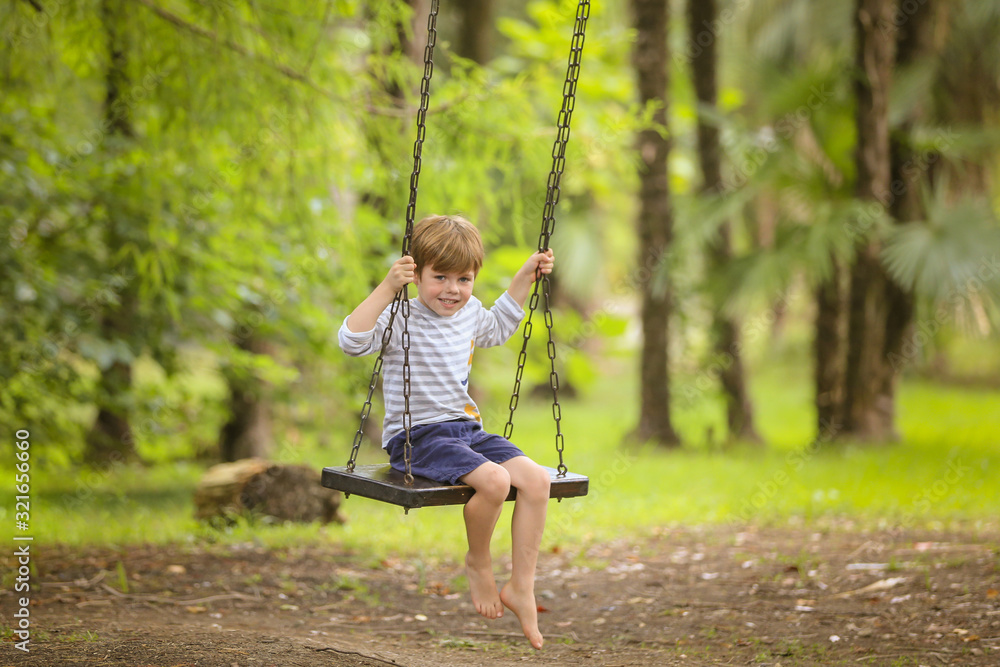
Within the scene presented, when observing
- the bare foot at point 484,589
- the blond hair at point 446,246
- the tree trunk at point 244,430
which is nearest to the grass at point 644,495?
the tree trunk at point 244,430

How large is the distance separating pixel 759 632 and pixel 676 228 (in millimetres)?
5554

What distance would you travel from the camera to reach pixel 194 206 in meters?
6.28

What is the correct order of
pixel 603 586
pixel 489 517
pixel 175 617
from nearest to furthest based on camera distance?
pixel 489 517 → pixel 175 617 → pixel 603 586

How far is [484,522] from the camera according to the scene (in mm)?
3350

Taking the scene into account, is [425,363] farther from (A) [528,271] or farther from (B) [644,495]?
(B) [644,495]

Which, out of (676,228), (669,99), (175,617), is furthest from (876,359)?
(175,617)

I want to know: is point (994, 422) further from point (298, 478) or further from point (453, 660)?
point (453, 660)

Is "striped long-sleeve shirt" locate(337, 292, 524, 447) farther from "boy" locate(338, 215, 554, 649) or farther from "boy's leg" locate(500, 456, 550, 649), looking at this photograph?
"boy's leg" locate(500, 456, 550, 649)

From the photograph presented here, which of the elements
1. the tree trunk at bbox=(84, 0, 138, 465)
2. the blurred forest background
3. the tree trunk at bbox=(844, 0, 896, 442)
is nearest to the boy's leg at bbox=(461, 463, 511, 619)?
the blurred forest background

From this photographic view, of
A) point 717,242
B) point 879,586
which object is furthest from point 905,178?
point 879,586

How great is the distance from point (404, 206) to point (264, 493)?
212 cm

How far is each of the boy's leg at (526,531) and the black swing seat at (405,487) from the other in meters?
0.05

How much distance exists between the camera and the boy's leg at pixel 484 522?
3.22 meters

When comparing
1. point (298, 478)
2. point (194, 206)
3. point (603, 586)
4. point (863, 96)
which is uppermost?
point (863, 96)
